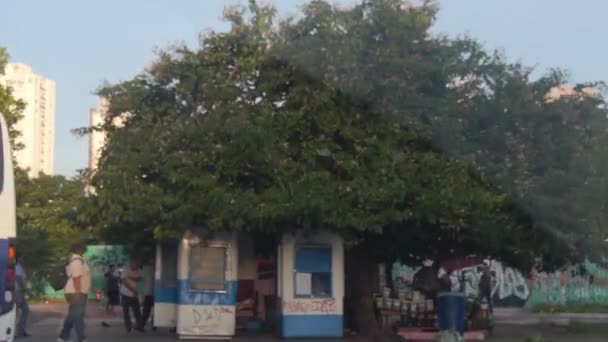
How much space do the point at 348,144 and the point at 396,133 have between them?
0.90 metres

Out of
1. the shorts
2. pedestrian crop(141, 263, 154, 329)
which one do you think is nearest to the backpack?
pedestrian crop(141, 263, 154, 329)

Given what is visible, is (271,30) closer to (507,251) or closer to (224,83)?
(224,83)

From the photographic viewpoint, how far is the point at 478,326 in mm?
23953

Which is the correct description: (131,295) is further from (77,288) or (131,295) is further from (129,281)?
(77,288)

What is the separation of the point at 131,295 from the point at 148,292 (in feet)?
2.75

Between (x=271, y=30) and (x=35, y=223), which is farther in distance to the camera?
(x=35, y=223)

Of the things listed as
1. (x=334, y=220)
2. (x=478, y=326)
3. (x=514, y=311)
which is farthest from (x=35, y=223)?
(x=334, y=220)

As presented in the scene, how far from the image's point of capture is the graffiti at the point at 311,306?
2067 cm

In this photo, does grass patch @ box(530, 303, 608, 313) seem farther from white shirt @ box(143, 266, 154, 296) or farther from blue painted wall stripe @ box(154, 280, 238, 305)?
blue painted wall stripe @ box(154, 280, 238, 305)

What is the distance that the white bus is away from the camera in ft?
41.9

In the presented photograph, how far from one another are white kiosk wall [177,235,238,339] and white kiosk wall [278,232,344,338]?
3.34ft

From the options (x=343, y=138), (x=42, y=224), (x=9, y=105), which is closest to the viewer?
(x=343, y=138)

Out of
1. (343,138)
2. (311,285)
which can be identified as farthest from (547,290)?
(343,138)

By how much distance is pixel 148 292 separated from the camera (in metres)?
24.2
